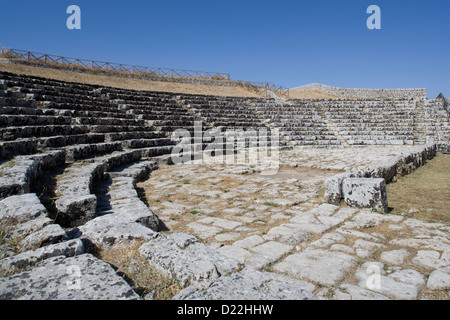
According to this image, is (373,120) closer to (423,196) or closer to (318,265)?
(423,196)

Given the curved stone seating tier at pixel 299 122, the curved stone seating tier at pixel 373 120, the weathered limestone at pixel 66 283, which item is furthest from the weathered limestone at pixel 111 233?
the curved stone seating tier at pixel 373 120

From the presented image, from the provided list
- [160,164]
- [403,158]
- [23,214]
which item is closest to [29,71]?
[160,164]

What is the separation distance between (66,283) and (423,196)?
220 inches

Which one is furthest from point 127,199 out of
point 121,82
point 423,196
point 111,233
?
point 121,82

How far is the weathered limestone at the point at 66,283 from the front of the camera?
5.50ft

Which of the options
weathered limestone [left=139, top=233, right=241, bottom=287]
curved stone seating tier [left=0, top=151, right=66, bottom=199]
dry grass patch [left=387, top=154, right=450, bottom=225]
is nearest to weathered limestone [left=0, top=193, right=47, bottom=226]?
curved stone seating tier [left=0, top=151, right=66, bottom=199]

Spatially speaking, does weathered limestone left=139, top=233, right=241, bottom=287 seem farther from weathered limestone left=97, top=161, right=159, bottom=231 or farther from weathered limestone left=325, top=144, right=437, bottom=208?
weathered limestone left=325, top=144, right=437, bottom=208

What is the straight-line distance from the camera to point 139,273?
2.26 metres

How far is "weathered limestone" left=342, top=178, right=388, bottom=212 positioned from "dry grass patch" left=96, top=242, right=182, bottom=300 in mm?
3177

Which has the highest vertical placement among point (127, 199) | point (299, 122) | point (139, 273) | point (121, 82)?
point (121, 82)

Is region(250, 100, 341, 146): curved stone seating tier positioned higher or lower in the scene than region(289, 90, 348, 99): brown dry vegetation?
lower

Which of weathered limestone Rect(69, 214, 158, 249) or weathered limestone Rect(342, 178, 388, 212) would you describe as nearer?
Answer: weathered limestone Rect(69, 214, 158, 249)

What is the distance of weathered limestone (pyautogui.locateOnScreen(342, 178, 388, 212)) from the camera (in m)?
4.15

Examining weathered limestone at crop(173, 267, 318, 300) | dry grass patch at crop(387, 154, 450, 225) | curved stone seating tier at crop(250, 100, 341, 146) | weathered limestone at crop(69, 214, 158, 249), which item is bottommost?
dry grass patch at crop(387, 154, 450, 225)
